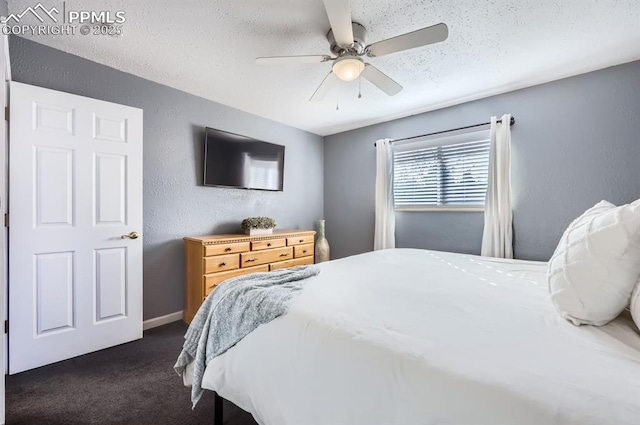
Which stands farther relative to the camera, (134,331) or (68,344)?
(134,331)

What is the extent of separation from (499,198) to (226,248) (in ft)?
9.54

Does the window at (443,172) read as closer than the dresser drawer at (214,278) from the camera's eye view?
No

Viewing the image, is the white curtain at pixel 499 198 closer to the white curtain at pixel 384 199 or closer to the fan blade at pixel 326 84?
the white curtain at pixel 384 199

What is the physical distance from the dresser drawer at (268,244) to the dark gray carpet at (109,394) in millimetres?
1260

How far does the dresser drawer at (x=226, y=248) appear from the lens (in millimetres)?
2656

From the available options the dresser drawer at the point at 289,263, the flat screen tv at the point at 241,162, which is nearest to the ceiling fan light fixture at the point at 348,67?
the flat screen tv at the point at 241,162

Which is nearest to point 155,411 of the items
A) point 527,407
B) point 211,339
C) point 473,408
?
point 211,339

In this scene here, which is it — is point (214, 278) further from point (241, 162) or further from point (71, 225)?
point (241, 162)

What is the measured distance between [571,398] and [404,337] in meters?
0.41

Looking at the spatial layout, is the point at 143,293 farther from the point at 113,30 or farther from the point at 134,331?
the point at 113,30

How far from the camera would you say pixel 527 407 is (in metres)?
0.63

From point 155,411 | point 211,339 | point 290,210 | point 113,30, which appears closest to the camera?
point 211,339

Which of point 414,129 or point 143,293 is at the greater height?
point 414,129

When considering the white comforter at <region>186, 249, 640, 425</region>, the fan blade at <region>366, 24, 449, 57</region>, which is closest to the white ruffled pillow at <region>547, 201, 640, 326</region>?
the white comforter at <region>186, 249, 640, 425</region>
